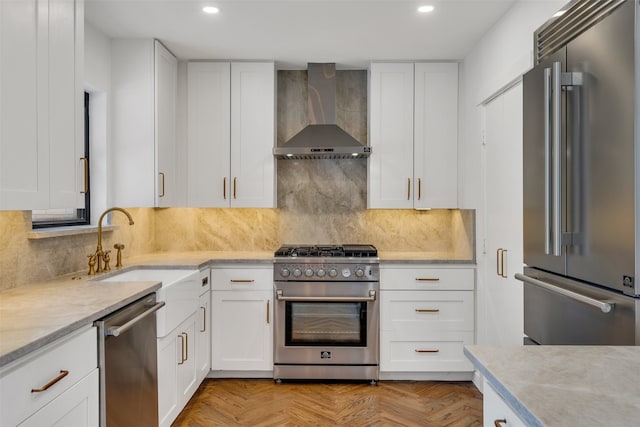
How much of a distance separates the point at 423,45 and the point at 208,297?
8.28ft

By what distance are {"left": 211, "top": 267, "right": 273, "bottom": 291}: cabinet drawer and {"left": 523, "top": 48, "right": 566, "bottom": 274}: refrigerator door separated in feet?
6.65

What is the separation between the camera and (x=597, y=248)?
55.3 inches

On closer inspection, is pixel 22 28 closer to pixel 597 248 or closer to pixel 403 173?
pixel 597 248

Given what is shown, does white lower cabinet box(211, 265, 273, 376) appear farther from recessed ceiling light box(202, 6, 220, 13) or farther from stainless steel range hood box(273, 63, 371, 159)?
recessed ceiling light box(202, 6, 220, 13)

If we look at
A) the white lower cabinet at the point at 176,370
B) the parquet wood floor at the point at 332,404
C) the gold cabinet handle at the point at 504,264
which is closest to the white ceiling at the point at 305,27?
the gold cabinet handle at the point at 504,264

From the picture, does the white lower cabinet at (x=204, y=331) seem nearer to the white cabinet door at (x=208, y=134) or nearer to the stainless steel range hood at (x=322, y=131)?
the white cabinet door at (x=208, y=134)

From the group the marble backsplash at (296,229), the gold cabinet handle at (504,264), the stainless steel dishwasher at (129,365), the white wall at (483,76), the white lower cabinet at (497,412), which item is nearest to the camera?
the white lower cabinet at (497,412)

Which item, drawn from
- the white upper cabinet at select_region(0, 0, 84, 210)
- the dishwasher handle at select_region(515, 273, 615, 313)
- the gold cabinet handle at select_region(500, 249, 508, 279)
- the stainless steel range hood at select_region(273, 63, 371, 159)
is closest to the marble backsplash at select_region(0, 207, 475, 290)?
the stainless steel range hood at select_region(273, 63, 371, 159)

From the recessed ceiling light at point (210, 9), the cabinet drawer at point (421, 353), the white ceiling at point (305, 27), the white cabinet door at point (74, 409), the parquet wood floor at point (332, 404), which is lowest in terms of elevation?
the parquet wood floor at point (332, 404)

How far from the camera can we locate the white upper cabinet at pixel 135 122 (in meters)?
3.16

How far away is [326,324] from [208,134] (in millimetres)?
1833

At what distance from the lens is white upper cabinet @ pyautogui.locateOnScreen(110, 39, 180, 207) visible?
3.16 metres

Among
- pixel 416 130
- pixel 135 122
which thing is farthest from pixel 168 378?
pixel 416 130

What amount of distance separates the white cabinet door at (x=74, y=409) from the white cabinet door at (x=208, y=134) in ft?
6.99
